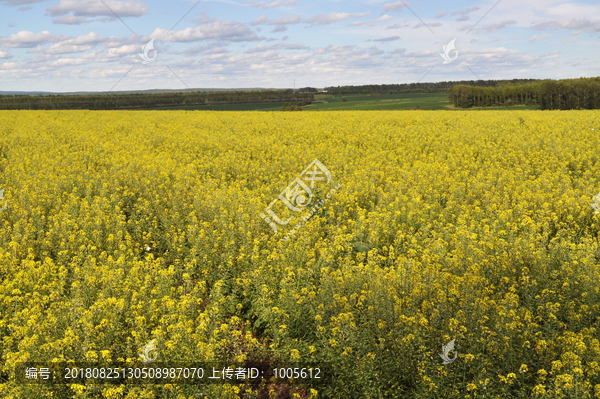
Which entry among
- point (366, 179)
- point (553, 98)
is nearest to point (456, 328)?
point (366, 179)

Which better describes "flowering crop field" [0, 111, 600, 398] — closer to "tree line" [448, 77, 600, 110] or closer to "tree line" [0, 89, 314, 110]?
"tree line" [448, 77, 600, 110]

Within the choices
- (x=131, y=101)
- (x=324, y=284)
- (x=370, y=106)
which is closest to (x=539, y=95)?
(x=370, y=106)

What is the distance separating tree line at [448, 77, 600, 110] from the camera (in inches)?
2311

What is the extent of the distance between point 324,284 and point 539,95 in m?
71.9

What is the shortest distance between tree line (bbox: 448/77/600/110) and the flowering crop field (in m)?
60.5

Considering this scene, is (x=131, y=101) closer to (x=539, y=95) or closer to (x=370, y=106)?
(x=370, y=106)

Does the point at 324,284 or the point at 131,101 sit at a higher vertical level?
the point at 131,101

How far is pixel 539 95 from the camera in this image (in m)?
62.4

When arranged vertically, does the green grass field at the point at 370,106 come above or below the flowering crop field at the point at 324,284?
above

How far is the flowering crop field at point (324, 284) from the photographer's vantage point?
3.91 meters

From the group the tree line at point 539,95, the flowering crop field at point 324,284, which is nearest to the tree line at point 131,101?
the tree line at point 539,95

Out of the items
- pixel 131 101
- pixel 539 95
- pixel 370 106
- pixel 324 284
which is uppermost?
pixel 131 101

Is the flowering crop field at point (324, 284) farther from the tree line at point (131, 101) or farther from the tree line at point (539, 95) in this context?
the tree line at point (131, 101)

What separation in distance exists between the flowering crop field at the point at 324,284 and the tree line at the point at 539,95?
60.5m
